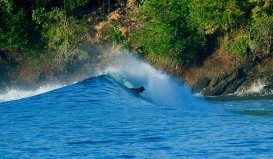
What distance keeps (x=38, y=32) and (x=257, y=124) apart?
37.1 m

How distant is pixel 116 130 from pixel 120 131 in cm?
23

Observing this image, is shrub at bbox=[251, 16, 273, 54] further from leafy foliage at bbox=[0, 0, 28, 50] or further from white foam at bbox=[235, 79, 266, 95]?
leafy foliage at bbox=[0, 0, 28, 50]

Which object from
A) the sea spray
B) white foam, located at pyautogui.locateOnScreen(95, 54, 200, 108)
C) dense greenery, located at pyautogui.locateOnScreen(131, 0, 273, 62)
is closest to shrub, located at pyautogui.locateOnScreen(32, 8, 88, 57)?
the sea spray

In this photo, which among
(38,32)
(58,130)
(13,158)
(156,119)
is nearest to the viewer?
(13,158)

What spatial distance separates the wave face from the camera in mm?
16031

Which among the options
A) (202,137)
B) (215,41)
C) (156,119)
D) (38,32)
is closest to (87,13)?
(38,32)

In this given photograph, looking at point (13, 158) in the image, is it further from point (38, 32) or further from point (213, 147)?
point (38, 32)

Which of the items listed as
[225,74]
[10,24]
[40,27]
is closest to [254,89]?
[225,74]

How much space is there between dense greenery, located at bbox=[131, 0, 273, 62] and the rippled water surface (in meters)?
21.1

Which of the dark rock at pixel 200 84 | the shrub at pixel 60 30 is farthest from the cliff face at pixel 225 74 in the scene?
the shrub at pixel 60 30

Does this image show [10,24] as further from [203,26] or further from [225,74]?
[225,74]

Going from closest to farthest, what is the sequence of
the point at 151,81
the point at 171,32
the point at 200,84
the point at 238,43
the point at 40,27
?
the point at 151,81 < the point at 238,43 < the point at 200,84 < the point at 171,32 < the point at 40,27

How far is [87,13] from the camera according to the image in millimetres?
58188

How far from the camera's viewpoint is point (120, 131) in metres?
19.2
